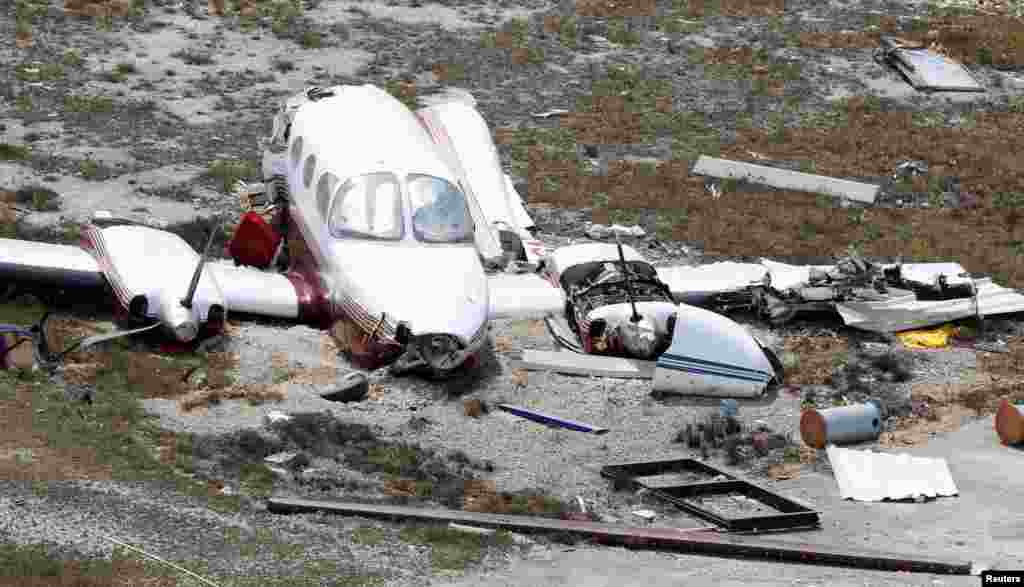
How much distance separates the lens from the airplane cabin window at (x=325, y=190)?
21.0 meters

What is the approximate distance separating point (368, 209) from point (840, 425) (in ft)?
21.1

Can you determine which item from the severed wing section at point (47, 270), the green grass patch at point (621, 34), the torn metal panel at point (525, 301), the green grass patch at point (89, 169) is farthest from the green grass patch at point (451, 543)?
the green grass patch at point (621, 34)

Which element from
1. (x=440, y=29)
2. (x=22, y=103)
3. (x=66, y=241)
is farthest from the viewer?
(x=440, y=29)

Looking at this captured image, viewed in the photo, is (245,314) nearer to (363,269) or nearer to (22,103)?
(363,269)

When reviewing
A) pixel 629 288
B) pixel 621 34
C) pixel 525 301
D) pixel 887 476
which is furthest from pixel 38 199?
pixel 621 34

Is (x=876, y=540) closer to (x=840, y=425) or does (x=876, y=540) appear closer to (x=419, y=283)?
(x=840, y=425)

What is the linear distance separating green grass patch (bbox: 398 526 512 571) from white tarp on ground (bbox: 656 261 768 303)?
25.7ft

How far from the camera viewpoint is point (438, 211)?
20.5 metres

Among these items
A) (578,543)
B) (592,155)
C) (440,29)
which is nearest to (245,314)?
(578,543)

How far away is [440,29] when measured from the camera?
1435 inches

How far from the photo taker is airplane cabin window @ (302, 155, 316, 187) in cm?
2191

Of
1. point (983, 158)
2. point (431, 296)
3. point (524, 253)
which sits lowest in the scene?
point (983, 158)

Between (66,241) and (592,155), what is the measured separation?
10591 millimetres

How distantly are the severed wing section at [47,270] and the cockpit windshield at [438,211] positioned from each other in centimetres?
401
